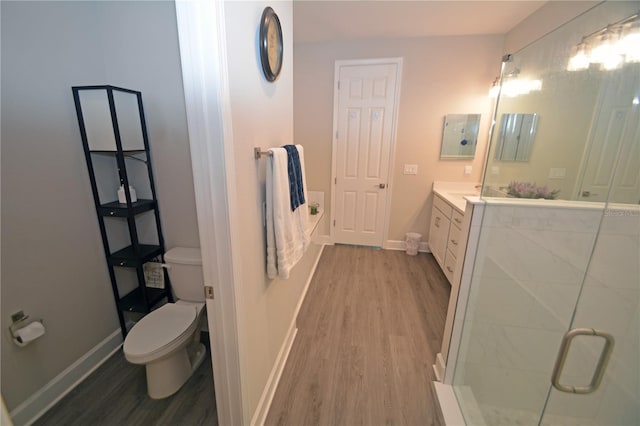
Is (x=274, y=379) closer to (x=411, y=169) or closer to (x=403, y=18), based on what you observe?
(x=411, y=169)

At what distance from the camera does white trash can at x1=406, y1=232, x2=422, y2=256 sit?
3.46 m

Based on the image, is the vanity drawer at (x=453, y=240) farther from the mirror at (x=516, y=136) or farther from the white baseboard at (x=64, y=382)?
the white baseboard at (x=64, y=382)

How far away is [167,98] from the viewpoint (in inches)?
66.9

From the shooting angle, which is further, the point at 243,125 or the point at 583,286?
the point at 583,286

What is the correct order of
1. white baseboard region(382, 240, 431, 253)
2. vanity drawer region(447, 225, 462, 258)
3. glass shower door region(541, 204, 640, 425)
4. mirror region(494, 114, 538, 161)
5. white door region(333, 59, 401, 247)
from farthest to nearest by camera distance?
white baseboard region(382, 240, 431, 253)
white door region(333, 59, 401, 247)
vanity drawer region(447, 225, 462, 258)
mirror region(494, 114, 538, 161)
glass shower door region(541, 204, 640, 425)

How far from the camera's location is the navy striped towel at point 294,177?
1.40 m

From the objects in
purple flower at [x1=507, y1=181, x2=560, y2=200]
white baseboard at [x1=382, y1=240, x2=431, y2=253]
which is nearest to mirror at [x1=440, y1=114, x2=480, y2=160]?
white baseboard at [x1=382, y1=240, x2=431, y2=253]

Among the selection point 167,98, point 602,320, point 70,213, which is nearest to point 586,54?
point 602,320

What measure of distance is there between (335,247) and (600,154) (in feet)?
9.23

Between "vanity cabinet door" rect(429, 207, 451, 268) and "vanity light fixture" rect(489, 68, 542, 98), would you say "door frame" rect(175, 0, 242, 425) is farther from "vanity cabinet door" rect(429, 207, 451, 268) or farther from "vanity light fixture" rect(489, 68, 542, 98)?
"vanity cabinet door" rect(429, 207, 451, 268)

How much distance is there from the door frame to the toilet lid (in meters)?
0.55

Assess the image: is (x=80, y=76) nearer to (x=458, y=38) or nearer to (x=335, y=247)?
(x=335, y=247)

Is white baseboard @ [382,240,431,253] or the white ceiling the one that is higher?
the white ceiling

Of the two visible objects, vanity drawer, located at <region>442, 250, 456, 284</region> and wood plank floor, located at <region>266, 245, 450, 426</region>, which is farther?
vanity drawer, located at <region>442, 250, 456, 284</region>
